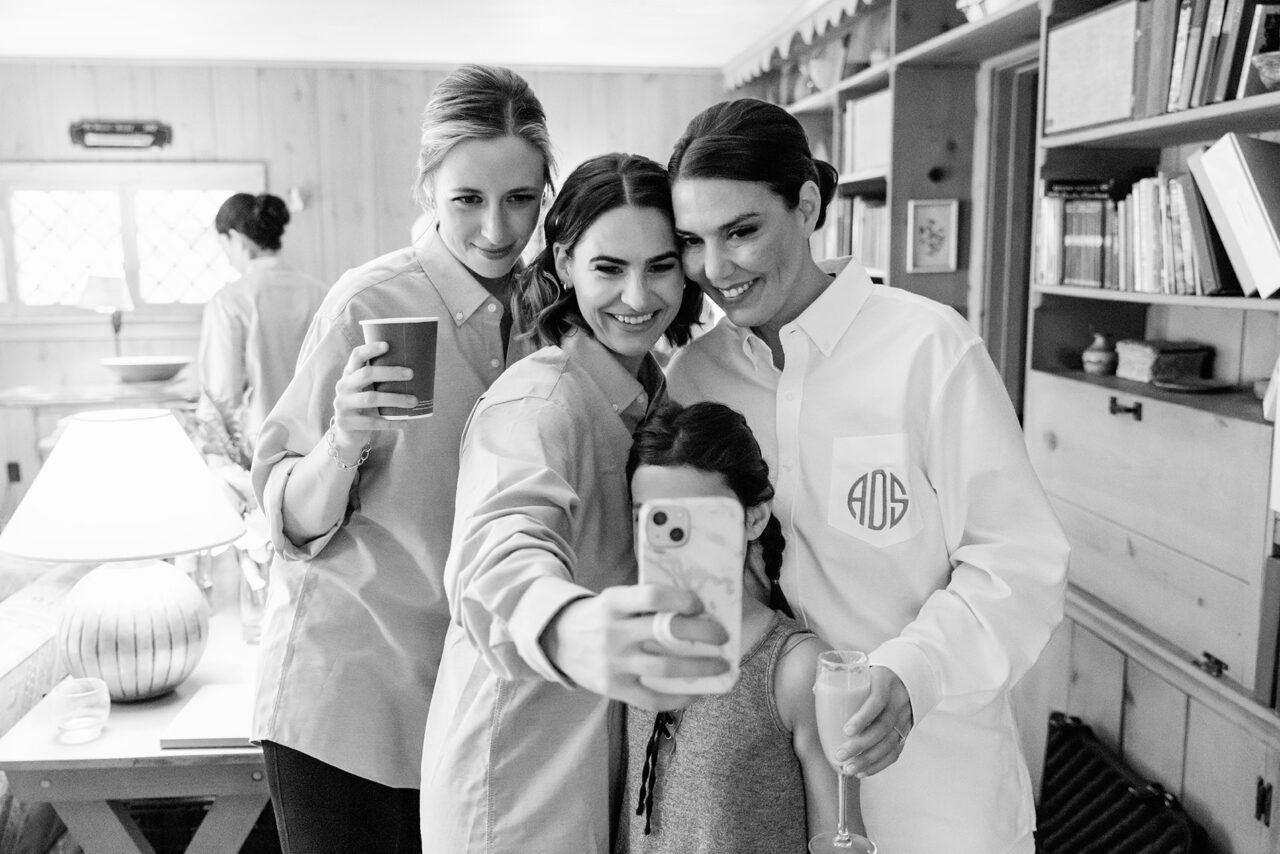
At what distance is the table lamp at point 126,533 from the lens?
1.98 metres

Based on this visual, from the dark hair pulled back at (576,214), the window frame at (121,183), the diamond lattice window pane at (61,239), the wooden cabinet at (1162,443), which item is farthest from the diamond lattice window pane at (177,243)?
the dark hair pulled back at (576,214)

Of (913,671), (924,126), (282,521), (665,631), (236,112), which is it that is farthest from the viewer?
(236,112)

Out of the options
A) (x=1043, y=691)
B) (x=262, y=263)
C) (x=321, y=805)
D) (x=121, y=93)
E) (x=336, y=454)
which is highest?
(x=121, y=93)

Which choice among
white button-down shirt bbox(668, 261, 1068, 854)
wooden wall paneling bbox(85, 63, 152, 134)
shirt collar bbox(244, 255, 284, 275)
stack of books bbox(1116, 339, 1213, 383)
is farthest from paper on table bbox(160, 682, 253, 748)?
wooden wall paneling bbox(85, 63, 152, 134)

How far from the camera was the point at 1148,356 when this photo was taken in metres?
2.56

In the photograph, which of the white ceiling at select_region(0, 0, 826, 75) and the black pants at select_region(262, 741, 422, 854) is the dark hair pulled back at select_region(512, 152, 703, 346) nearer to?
the black pants at select_region(262, 741, 422, 854)

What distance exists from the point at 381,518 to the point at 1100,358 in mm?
1931

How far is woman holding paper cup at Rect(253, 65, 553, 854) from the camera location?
4.80 ft

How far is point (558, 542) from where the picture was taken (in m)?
1.00

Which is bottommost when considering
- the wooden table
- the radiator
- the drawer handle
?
the radiator

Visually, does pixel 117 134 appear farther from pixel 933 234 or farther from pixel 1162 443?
pixel 1162 443

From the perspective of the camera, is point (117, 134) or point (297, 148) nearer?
point (117, 134)

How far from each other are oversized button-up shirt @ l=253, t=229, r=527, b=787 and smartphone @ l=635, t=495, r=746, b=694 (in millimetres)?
727

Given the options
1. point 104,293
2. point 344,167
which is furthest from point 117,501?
point 344,167
